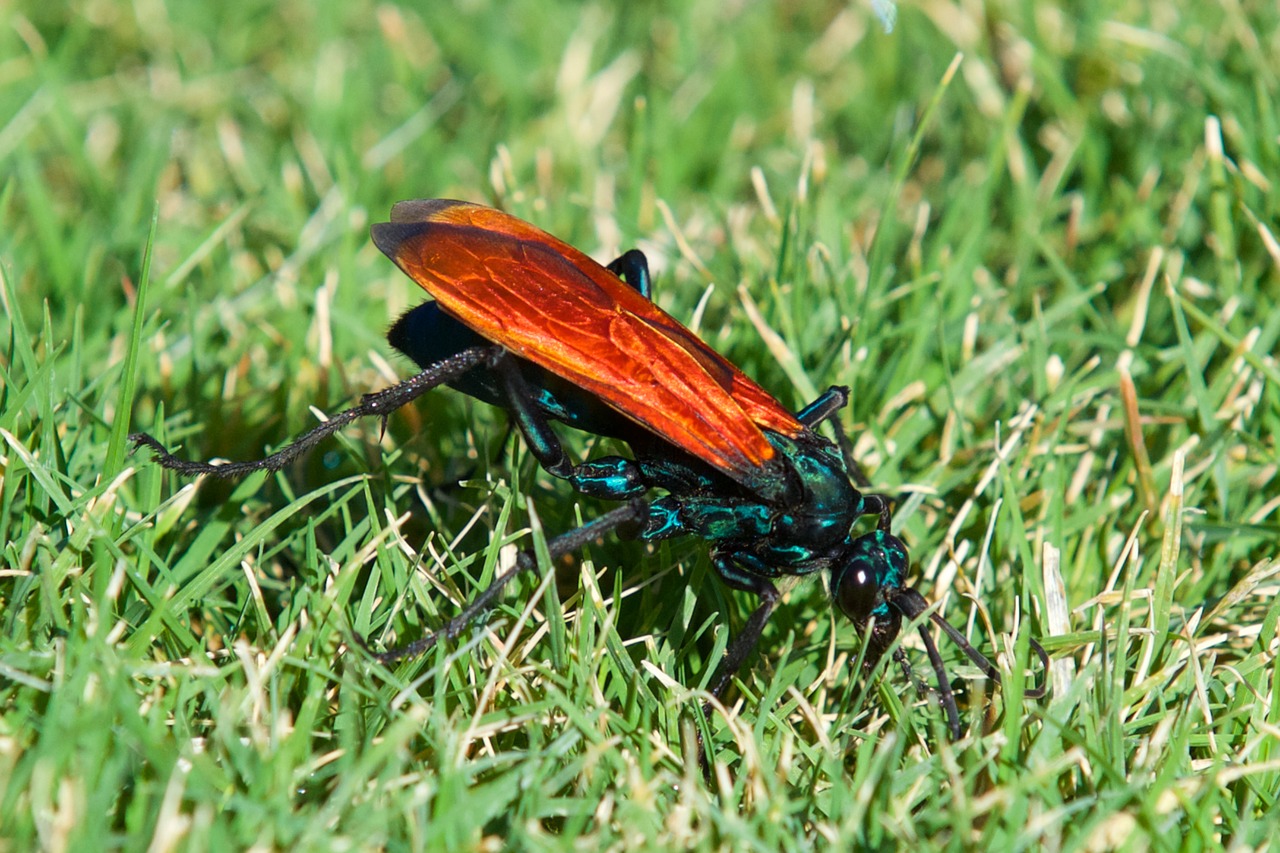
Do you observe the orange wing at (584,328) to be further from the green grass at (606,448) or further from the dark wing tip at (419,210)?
the green grass at (606,448)

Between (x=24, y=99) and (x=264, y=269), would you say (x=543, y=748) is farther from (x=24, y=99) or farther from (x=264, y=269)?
(x=24, y=99)

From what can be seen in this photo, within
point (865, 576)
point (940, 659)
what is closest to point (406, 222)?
point (865, 576)

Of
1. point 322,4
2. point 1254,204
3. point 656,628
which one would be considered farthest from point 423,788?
point 322,4

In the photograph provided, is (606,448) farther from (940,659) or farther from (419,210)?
(940,659)

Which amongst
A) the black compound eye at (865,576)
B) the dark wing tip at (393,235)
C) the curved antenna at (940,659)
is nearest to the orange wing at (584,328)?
the dark wing tip at (393,235)

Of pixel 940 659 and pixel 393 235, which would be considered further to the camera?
pixel 393 235

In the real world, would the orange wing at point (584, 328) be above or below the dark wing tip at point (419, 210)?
below
